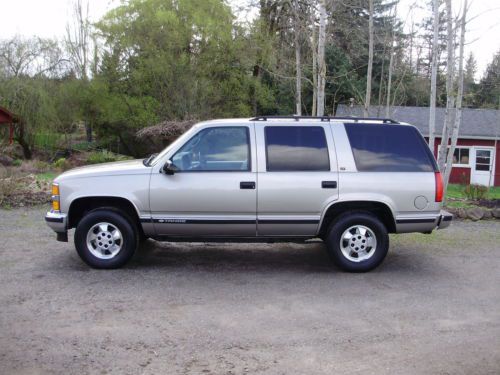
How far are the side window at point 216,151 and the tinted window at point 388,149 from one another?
4.45 feet

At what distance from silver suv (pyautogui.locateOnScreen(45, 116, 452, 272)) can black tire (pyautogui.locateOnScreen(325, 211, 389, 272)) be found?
12 mm

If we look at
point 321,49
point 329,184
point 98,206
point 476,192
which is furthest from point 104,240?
point 476,192

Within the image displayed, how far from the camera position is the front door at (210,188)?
6.30 m

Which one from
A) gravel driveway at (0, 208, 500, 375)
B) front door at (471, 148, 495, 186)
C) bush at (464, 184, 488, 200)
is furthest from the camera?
front door at (471, 148, 495, 186)

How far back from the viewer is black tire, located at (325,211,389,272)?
21.1ft

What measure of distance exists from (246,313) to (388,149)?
285 centimetres

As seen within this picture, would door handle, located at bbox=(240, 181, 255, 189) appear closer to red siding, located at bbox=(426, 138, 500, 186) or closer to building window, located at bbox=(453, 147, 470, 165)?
red siding, located at bbox=(426, 138, 500, 186)

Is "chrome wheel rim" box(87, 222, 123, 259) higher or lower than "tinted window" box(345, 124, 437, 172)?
lower

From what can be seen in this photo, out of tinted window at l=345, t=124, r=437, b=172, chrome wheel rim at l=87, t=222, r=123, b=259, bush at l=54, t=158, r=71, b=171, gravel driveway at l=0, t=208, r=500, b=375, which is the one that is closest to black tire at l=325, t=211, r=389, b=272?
gravel driveway at l=0, t=208, r=500, b=375

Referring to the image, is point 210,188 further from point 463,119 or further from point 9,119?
point 463,119

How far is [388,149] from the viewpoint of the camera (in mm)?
6535

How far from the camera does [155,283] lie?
6.04m

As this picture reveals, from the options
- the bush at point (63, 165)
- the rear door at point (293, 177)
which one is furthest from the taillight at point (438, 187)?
the bush at point (63, 165)

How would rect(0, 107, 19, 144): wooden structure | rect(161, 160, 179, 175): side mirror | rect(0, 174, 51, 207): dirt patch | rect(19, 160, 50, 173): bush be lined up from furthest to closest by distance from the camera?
rect(0, 107, 19, 144): wooden structure, rect(19, 160, 50, 173): bush, rect(0, 174, 51, 207): dirt patch, rect(161, 160, 179, 175): side mirror
